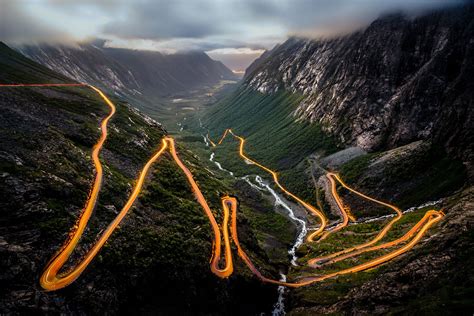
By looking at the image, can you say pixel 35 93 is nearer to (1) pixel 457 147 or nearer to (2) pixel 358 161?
(2) pixel 358 161

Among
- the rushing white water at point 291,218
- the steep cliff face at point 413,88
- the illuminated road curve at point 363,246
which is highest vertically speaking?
the steep cliff face at point 413,88

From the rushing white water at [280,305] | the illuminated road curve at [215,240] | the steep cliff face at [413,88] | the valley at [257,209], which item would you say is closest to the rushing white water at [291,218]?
the rushing white water at [280,305]

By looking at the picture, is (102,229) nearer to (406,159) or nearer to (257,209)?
(257,209)

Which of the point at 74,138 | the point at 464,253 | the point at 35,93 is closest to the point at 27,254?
the point at 74,138

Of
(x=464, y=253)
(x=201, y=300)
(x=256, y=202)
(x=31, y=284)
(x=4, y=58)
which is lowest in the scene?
(x=256, y=202)

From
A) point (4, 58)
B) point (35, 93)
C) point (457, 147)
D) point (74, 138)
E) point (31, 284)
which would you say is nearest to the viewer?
point (31, 284)

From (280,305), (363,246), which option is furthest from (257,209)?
(280,305)

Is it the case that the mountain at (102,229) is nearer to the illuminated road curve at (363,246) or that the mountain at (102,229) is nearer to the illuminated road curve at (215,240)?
the illuminated road curve at (215,240)
